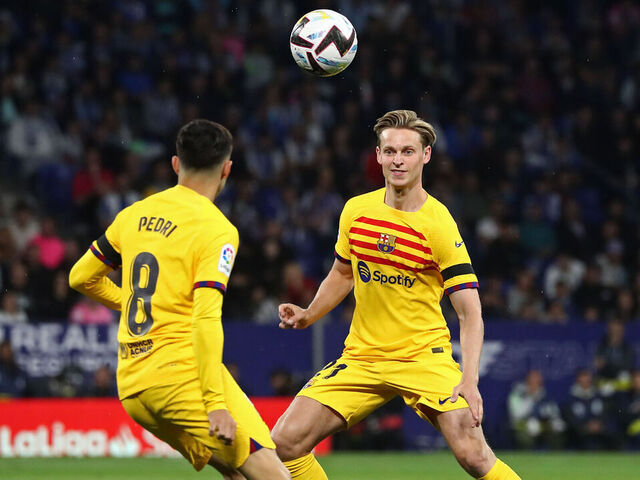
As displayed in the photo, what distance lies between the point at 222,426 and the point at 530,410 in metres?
9.39

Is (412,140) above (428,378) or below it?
above

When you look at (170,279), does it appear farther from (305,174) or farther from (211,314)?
(305,174)

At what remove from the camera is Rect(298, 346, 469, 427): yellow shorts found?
252 inches

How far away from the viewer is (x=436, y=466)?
39.3ft

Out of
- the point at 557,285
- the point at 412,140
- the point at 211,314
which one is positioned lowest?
the point at 557,285

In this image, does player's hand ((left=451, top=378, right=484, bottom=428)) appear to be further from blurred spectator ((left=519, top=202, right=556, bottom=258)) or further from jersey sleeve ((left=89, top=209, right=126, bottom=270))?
blurred spectator ((left=519, top=202, right=556, bottom=258))

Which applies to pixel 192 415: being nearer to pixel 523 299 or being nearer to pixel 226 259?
pixel 226 259

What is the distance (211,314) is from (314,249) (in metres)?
10.2

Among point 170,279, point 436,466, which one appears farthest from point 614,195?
point 170,279

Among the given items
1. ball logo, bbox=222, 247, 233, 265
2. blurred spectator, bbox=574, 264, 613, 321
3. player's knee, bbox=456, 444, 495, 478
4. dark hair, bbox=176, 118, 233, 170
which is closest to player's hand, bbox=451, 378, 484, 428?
player's knee, bbox=456, 444, 495, 478

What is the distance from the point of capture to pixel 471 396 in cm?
602

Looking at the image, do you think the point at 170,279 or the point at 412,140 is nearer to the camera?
the point at 170,279

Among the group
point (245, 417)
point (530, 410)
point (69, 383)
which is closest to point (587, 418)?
point (530, 410)

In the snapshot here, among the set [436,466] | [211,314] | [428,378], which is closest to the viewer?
[211,314]
